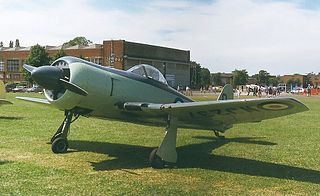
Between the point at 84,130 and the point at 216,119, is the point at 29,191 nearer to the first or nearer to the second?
the point at 216,119

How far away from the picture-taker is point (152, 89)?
8914mm

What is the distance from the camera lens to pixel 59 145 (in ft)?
29.1

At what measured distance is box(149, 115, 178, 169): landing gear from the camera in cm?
765

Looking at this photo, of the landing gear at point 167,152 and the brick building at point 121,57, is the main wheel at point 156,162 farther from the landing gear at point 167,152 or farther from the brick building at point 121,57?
the brick building at point 121,57

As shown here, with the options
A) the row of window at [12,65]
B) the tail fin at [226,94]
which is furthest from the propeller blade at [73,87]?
the row of window at [12,65]

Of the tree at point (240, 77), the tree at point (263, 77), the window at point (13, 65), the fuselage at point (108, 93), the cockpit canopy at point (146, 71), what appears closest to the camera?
the fuselage at point (108, 93)

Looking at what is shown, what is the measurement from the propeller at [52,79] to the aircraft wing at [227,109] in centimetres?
121

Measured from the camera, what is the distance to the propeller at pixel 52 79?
7.38m

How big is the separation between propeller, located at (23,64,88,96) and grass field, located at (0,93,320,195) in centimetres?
151

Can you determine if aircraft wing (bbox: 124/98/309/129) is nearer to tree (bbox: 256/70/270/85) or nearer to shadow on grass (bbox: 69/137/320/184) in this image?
shadow on grass (bbox: 69/137/320/184)

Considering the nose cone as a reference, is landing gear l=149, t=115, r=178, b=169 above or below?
below

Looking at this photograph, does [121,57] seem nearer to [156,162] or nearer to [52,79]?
[52,79]

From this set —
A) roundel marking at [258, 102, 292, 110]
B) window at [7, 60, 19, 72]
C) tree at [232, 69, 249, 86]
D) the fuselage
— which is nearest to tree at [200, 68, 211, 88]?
tree at [232, 69, 249, 86]

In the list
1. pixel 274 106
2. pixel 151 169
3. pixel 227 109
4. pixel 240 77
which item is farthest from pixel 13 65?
pixel 274 106
